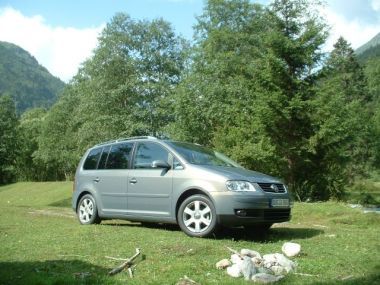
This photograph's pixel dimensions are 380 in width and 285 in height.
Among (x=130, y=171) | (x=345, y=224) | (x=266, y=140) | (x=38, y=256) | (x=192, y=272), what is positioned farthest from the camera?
(x=266, y=140)

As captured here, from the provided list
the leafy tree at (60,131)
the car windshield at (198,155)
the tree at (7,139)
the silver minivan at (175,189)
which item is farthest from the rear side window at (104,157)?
the tree at (7,139)

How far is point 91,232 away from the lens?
916cm

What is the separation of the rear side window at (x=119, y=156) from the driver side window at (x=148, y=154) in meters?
0.29

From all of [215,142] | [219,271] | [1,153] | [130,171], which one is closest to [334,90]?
[215,142]

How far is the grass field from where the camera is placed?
19.5ft

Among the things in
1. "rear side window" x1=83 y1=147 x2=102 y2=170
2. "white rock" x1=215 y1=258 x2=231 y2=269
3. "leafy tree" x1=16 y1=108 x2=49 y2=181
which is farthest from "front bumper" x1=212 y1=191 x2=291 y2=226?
"leafy tree" x1=16 y1=108 x2=49 y2=181

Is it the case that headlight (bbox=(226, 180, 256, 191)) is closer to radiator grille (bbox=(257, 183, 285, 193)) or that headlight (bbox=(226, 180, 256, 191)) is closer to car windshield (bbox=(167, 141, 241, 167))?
radiator grille (bbox=(257, 183, 285, 193))

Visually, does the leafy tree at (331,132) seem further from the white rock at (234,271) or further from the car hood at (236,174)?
the white rock at (234,271)

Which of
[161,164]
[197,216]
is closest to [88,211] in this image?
[161,164]

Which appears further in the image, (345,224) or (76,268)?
(345,224)

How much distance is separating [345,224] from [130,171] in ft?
18.8

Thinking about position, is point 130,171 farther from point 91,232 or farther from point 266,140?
point 266,140

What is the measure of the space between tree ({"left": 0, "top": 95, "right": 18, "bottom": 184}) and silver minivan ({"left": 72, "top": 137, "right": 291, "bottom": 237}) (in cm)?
6510

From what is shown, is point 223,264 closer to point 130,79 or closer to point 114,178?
point 114,178
